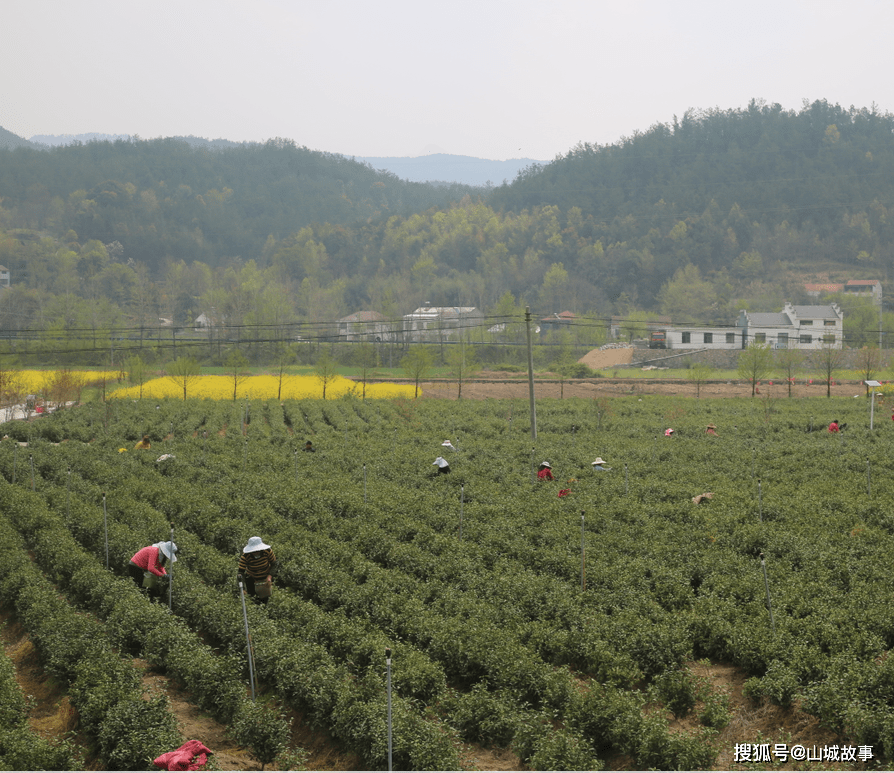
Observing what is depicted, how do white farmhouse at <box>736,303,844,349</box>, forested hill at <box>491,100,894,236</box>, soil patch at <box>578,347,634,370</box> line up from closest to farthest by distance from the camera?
1. soil patch at <box>578,347,634,370</box>
2. white farmhouse at <box>736,303,844,349</box>
3. forested hill at <box>491,100,894,236</box>

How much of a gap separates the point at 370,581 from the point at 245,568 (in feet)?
7.52

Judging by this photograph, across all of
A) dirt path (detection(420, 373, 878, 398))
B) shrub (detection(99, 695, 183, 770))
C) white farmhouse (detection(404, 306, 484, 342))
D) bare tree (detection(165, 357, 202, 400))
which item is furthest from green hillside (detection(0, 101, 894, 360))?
shrub (detection(99, 695, 183, 770))

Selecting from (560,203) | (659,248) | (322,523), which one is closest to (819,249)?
(659,248)

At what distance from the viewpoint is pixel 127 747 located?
916 centimetres

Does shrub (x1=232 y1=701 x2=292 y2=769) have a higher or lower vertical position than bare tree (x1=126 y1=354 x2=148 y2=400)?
lower

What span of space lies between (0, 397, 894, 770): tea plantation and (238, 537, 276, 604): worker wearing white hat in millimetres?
394

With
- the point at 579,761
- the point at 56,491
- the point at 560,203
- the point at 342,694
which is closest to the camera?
the point at 579,761

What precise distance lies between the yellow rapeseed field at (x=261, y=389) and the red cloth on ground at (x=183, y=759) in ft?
146

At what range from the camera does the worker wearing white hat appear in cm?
1371

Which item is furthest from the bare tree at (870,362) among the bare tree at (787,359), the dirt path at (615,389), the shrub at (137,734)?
the shrub at (137,734)

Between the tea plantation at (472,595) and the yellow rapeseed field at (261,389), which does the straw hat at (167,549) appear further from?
the yellow rapeseed field at (261,389)

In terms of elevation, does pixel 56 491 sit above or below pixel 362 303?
below

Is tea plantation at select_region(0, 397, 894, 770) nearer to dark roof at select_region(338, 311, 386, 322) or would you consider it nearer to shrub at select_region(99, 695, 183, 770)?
shrub at select_region(99, 695, 183, 770)

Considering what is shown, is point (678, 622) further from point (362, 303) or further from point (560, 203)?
point (560, 203)
